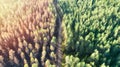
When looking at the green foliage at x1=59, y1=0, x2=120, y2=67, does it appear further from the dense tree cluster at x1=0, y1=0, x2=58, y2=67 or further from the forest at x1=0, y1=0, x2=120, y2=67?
the dense tree cluster at x1=0, y1=0, x2=58, y2=67

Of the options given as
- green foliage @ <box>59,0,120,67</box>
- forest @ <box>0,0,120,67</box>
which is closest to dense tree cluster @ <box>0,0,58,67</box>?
forest @ <box>0,0,120,67</box>

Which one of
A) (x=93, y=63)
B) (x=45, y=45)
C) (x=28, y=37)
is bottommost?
(x=93, y=63)

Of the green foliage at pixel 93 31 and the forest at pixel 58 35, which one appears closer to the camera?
the forest at pixel 58 35

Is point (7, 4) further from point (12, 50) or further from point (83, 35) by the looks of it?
point (83, 35)

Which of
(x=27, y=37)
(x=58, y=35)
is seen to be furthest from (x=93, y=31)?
(x=27, y=37)

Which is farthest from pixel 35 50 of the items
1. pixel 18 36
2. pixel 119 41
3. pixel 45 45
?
pixel 119 41

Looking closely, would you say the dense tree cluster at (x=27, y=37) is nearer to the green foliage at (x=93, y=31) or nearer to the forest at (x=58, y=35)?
the forest at (x=58, y=35)

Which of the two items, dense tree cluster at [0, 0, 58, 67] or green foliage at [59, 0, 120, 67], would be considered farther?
green foliage at [59, 0, 120, 67]

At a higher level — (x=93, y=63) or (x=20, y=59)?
(x=20, y=59)

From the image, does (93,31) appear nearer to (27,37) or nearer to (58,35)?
(58,35)

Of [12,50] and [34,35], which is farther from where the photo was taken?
[34,35]

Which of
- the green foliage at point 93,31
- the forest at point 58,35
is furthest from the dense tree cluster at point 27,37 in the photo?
the green foliage at point 93,31
